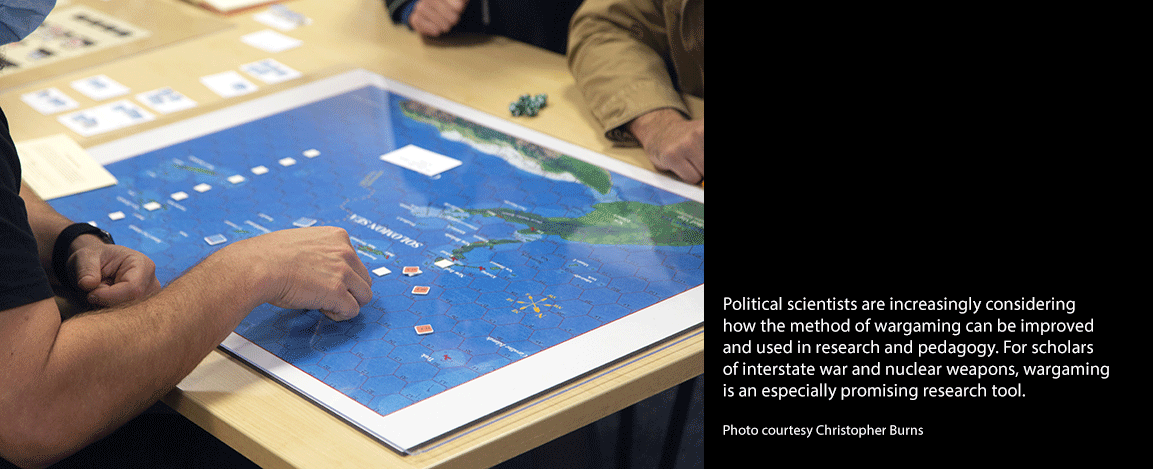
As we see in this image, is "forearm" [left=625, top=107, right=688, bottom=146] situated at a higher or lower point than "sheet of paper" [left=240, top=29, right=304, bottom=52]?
lower

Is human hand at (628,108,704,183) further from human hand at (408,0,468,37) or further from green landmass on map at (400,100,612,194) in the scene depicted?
human hand at (408,0,468,37)

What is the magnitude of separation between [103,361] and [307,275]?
22cm

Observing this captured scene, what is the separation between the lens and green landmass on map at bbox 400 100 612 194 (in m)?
1.40

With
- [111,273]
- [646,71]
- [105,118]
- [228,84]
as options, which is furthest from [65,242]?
[646,71]

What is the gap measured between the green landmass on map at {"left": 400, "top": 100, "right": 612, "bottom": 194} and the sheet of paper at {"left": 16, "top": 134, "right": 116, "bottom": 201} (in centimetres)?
48

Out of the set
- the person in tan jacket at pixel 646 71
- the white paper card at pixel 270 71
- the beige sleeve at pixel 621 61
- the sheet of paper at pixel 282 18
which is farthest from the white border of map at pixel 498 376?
the sheet of paper at pixel 282 18

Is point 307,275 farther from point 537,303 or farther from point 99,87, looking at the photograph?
point 99,87

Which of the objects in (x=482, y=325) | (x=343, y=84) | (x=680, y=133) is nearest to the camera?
(x=482, y=325)

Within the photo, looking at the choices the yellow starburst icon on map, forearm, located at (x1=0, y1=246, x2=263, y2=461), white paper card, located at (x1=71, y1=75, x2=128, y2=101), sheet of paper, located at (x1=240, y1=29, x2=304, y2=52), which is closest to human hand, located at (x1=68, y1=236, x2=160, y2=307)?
forearm, located at (x1=0, y1=246, x2=263, y2=461)

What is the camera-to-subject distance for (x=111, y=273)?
3.72 feet

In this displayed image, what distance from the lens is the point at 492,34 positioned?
2.04 meters
